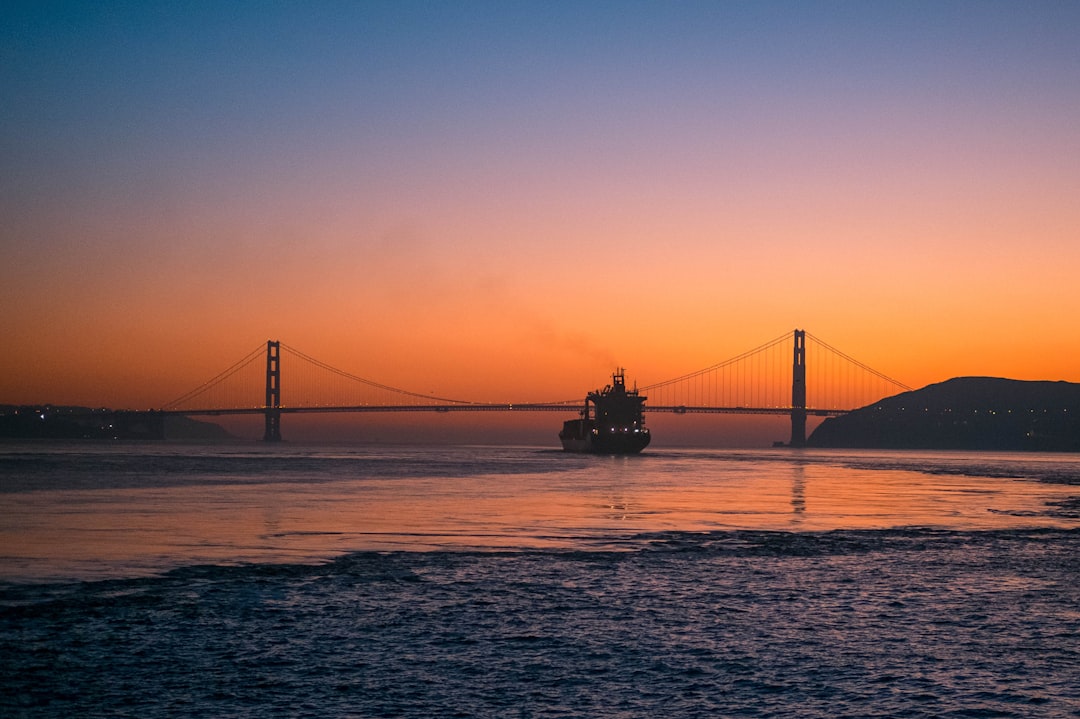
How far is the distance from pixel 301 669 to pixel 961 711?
21.3 feet

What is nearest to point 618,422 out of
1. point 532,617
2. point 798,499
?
point 798,499

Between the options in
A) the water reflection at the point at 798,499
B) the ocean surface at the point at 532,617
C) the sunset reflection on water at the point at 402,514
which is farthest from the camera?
the water reflection at the point at 798,499

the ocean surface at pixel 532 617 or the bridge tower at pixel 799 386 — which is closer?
the ocean surface at pixel 532 617

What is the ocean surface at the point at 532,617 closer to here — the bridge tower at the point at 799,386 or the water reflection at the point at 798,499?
the water reflection at the point at 798,499

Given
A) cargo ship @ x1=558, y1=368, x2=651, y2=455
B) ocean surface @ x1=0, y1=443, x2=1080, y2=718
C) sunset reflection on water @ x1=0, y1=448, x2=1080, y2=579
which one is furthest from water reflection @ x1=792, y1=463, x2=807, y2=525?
cargo ship @ x1=558, y1=368, x2=651, y2=455

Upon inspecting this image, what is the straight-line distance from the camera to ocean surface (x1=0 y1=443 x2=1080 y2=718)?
10047 mm

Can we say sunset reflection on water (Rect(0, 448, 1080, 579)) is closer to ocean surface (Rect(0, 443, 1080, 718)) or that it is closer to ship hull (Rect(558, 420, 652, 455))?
ocean surface (Rect(0, 443, 1080, 718))

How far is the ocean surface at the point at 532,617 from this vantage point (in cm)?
1005

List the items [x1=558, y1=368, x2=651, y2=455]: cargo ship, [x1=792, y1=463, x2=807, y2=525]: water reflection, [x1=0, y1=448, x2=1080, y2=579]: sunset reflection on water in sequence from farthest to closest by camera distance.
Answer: [x1=558, y1=368, x2=651, y2=455]: cargo ship → [x1=792, y1=463, x2=807, y2=525]: water reflection → [x1=0, y1=448, x2=1080, y2=579]: sunset reflection on water

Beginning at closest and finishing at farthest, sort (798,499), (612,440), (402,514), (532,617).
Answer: (532,617)
(402,514)
(798,499)
(612,440)

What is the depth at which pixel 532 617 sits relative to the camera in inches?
565

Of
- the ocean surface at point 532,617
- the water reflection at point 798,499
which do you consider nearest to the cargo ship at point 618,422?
the water reflection at point 798,499

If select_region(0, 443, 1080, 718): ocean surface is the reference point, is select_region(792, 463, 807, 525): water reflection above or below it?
below

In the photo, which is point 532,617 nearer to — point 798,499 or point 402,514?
point 402,514
